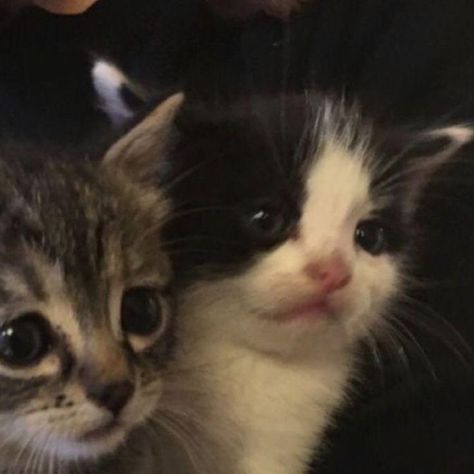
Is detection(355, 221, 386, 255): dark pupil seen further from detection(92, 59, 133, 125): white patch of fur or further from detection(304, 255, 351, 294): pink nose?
detection(92, 59, 133, 125): white patch of fur

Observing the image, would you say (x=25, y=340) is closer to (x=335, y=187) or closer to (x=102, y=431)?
(x=102, y=431)

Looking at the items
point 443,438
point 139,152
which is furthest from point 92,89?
point 443,438

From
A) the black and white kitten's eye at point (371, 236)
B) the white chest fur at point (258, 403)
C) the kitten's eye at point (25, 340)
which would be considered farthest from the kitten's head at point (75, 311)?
the black and white kitten's eye at point (371, 236)

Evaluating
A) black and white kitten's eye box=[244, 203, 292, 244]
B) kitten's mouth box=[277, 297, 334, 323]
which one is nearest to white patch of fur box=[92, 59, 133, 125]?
black and white kitten's eye box=[244, 203, 292, 244]

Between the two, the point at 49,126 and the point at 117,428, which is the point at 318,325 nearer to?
the point at 117,428

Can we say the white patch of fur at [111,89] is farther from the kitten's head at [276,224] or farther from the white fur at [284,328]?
the white fur at [284,328]
